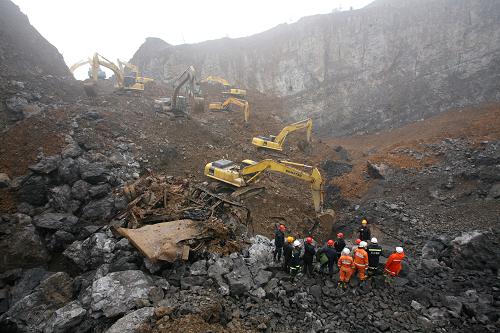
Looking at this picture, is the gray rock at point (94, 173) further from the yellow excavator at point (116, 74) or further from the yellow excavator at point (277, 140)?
the yellow excavator at point (116, 74)

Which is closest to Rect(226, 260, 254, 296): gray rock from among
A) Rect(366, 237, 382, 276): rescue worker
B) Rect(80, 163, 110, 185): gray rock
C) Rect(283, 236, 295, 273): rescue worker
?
Rect(283, 236, 295, 273): rescue worker

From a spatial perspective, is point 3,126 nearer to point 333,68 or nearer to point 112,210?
point 112,210

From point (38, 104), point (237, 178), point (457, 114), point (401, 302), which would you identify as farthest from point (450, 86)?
point (38, 104)

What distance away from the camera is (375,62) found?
99.7 ft

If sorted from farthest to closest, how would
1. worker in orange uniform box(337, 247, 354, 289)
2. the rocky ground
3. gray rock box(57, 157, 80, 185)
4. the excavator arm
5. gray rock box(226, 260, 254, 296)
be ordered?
the excavator arm → gray rock box(57, 157, 80, 185) → worker in orange uniform box(337, 247, 354, 289) → gray rock box(226, 260, 254, 296) → the rocky ground

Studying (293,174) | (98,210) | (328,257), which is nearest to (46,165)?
(98,210)

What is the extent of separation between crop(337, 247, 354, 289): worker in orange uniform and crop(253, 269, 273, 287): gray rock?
6.13ft

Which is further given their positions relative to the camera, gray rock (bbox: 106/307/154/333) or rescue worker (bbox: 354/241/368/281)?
rescue worker (bbox: 354/241/368/281)

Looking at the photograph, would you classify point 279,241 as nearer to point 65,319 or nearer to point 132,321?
point 132,321

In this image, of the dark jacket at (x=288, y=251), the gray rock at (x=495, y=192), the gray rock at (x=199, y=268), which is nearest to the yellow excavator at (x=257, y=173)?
the dark jacket at (x=288, y=251)

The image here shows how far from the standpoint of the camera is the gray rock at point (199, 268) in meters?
7.87

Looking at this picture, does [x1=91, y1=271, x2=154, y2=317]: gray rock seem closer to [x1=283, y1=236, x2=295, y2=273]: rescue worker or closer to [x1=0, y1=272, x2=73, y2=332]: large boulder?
[x1=0, y1=272, x2=73, y2=332]: large boulder

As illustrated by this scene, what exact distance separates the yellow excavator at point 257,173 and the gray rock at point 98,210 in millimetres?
4313

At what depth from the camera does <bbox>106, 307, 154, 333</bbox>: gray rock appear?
591 centimetres
